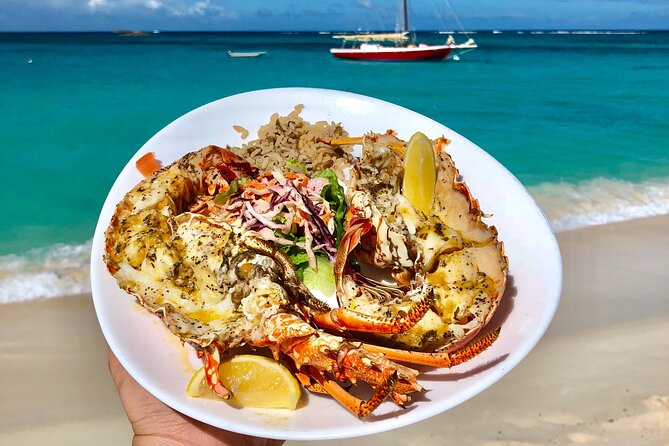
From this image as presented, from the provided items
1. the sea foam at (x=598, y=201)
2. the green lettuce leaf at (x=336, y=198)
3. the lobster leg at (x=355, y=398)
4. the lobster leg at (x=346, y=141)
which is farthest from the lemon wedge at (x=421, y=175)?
the sea foam at (x=598, y=201)

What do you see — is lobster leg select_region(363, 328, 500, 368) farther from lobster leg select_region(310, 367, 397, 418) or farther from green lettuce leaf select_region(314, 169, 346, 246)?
green lettuce leaf select_region(314, 169, 346, 246)

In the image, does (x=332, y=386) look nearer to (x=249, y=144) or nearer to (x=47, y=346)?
(x=249, y=144)

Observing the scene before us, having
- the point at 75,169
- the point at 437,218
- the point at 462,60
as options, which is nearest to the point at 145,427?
the point at 437,218

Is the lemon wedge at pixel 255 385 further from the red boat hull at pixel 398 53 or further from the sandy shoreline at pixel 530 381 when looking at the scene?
the red boat hull at pixel 398 53

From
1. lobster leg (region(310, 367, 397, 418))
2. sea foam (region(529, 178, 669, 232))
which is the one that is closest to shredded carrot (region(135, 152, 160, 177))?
lobster leg (region(310, 367, 397, 418))

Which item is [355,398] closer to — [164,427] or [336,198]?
[164,427]

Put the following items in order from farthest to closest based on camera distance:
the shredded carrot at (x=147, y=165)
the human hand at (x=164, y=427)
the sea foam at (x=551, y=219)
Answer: the sea foam at (x=551, y=219) < the shredded carrot at (x=147, y=165) < the human hand at (x=164, y=427)

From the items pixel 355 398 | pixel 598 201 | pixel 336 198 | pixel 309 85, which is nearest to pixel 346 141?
pixel 336 198
